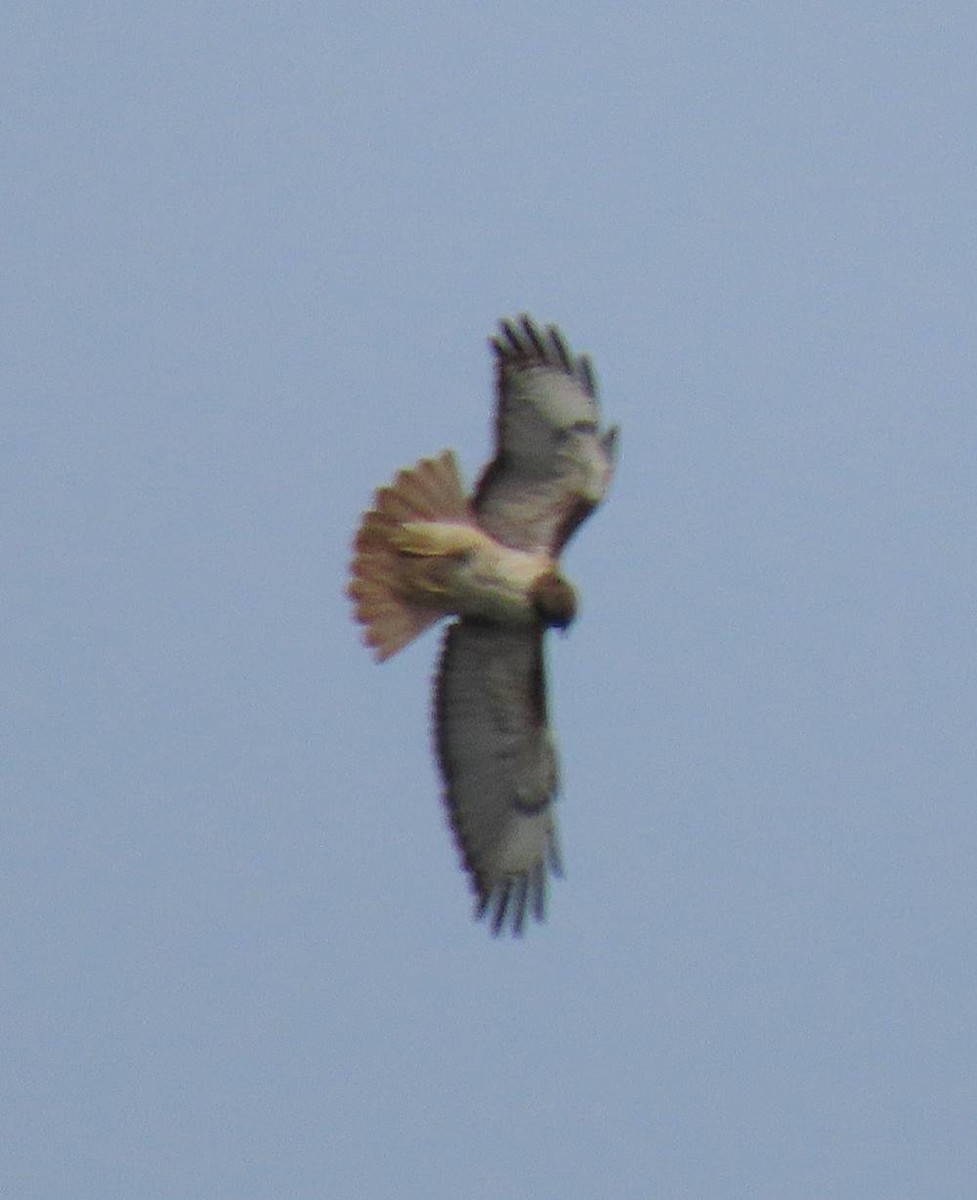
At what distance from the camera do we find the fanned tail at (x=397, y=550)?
1409 centimetres

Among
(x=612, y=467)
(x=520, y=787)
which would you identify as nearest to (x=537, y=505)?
(x=612, y=467)

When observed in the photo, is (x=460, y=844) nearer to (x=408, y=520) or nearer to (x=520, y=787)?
(x=520, y=787)

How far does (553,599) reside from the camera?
14031 mm

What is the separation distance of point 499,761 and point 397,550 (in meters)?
1.13

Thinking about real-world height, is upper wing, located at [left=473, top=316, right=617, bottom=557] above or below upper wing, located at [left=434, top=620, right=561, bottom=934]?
above

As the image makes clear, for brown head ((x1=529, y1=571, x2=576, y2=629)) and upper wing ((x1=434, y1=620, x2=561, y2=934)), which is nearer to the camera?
brown head ((x1=529, y1=571, x2=576, y2=629))

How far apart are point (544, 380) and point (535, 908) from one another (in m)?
2.28

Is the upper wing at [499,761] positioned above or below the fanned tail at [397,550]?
below

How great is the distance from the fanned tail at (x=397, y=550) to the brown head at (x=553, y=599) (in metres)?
0.41

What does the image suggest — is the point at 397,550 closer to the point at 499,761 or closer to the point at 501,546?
the point at 501,546

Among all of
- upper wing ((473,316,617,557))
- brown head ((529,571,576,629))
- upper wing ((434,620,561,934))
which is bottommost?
upper wing ((434,620,561,934))

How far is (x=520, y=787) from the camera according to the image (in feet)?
48.3

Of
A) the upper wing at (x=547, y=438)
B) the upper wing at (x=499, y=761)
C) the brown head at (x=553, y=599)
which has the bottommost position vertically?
the upper wing at (x=499, y=761)

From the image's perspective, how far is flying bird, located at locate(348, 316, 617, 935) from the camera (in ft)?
46.3
